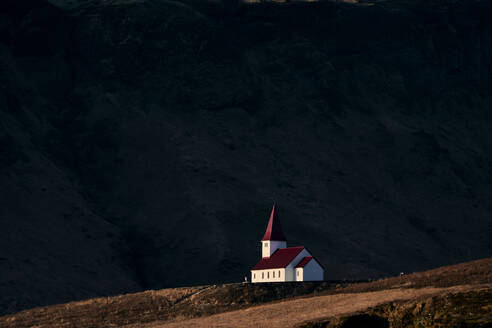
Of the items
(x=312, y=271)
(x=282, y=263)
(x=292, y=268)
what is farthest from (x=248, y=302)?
(x=282, y=263)

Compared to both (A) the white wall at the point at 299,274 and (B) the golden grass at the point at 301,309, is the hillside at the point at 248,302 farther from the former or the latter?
(A) the white wall at the point at 299,274

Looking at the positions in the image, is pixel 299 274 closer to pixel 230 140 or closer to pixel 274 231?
pixel 274 231

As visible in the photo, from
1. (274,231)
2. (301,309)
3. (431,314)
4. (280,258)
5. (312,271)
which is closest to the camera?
(431,314)

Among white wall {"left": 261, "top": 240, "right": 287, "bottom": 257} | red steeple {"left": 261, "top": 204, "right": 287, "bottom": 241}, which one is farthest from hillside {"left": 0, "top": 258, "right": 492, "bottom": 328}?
red steeple {"left": 261, "top": 204, "right": 287, "bottom": 241}

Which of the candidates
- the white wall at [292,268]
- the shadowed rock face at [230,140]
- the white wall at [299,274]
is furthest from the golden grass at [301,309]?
the shadowed rock face at [230,140]

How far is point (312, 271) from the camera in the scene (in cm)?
7381

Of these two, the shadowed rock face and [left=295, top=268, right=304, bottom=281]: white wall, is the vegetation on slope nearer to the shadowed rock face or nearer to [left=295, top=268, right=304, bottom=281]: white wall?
[left=295, top=268, right=304, bottom=281]: white wall

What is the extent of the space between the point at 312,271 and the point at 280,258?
354 cm

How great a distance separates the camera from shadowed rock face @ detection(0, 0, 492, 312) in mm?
111938

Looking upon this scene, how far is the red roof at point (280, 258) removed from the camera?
74.5 m

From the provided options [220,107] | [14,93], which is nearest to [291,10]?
[220,107]

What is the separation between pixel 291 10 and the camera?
15075cm

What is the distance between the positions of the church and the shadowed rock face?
28689mm

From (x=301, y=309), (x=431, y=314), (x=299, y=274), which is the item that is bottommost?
(x=299, y=274)
